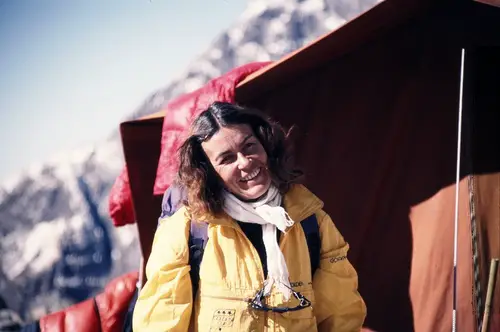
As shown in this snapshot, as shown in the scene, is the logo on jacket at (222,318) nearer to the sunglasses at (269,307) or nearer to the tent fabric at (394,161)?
the sunglasses at (269,307)

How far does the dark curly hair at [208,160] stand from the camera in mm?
1593

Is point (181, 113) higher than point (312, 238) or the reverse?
higher

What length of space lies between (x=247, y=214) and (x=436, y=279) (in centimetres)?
91

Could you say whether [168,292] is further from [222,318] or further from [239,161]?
[239,161]

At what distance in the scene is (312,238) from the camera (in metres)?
1.62

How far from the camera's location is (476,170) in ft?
6.85

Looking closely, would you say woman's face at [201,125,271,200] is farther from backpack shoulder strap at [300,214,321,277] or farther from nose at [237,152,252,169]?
backpack shoulder strap at [300,214,321,277]

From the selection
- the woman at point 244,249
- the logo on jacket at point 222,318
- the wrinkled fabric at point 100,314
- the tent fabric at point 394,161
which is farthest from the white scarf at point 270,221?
the wrinkled fabric at point 100,314

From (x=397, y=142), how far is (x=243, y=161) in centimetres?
85

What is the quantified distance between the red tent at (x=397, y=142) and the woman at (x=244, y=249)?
1.52 feet

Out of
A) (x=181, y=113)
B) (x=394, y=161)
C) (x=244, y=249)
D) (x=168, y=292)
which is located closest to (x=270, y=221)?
(x=244, y=249)

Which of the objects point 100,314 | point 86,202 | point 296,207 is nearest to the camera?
point 296,207

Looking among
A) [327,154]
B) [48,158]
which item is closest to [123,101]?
[48,158]

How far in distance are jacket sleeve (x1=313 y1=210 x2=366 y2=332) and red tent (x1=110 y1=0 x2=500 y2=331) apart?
58 centimetres
